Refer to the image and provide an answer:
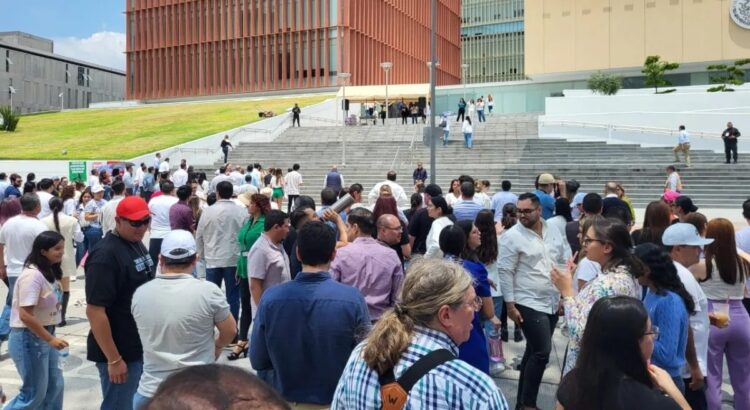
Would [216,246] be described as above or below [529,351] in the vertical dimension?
above

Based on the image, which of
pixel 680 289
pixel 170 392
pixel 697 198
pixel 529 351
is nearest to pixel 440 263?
pixel 170 392

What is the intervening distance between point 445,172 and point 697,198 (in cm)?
1016

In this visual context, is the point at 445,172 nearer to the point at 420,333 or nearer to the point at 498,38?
the point at 420,333

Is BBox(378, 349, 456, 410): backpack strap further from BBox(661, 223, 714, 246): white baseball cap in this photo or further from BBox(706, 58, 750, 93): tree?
BBox(706, 58, 750, 93): tree

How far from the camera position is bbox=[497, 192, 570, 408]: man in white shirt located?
217 inches

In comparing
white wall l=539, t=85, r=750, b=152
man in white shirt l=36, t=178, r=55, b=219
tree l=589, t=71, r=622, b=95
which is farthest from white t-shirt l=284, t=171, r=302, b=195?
tree l=589, t=71, r=622, b=95

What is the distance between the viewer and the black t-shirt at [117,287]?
411 cm

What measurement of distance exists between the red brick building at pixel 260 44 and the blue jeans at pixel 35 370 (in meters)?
59.4

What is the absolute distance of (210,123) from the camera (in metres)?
46.2

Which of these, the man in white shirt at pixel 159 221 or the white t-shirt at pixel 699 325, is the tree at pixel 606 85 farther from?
the white t-shirt at pixel 699 325

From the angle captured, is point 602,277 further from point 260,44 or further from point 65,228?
point 260,44

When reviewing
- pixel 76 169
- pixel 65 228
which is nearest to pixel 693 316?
pixel 65 228

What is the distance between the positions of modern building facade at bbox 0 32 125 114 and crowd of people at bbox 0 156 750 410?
77074 mm

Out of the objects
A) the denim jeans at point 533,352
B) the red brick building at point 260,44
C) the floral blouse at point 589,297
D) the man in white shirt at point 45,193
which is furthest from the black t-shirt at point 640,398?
the red brick building at point 260,44
